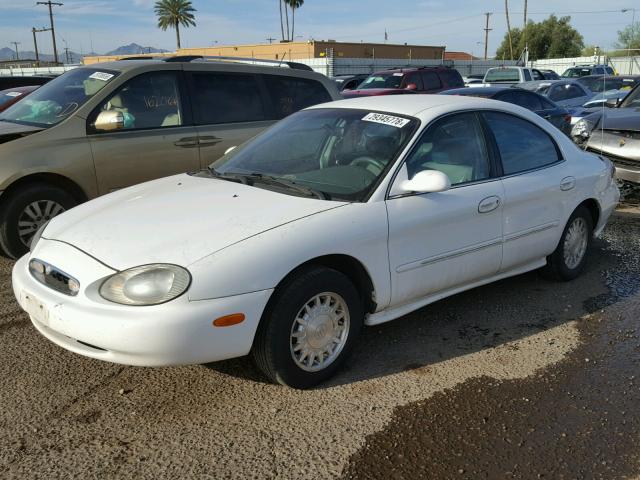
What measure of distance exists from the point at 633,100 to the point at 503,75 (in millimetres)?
11126

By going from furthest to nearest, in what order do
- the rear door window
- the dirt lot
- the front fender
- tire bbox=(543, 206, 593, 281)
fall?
the rear door window < tire bbox=(543, 206, 593, 281) < the front fender < the dirt lot

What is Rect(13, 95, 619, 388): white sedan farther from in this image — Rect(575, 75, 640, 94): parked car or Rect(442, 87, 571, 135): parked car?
Rect(575, 75, 640, 94): parked car

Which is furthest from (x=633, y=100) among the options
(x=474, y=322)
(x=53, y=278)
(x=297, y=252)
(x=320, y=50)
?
(x=320, y=50)

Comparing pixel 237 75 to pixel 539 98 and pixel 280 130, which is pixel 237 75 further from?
pixel 539 98

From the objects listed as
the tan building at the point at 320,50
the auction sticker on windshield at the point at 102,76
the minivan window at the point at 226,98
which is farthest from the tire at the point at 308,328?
the tan building at the point at 320,50

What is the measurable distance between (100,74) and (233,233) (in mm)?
3618

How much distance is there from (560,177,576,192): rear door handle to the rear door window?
11403 millimetres

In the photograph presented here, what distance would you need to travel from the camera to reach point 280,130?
4469 millimetres

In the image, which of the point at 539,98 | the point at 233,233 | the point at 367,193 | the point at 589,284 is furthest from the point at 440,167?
the point at 539,98

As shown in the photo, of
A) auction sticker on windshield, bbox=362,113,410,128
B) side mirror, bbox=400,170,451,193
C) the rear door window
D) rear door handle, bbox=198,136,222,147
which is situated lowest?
side mirror, bbox=400,170,451,193

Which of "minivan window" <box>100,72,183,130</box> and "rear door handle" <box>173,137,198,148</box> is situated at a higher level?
"minivan window" <box>100,72,183,130</box>

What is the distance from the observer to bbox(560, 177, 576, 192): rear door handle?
4646mm

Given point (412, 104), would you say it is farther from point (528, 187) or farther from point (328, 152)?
point (528, 187)

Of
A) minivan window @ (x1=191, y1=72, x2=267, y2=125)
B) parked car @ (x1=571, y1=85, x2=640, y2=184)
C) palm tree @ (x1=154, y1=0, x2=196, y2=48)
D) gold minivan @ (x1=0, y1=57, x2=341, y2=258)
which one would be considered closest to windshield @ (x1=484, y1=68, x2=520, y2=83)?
parked car @ (x1=571, y1=85, x2=640, y2=184)
